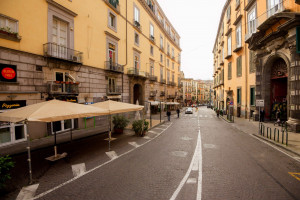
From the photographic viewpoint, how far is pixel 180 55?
50.4 m

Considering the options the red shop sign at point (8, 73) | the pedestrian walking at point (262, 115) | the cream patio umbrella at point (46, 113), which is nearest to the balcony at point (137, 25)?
the red shop sign at point (8, 73)

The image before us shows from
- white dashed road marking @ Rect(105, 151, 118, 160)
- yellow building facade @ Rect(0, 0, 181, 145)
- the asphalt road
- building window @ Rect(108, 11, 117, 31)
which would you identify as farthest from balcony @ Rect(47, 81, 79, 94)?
building window @ Rect(108, 11, 117, 31)

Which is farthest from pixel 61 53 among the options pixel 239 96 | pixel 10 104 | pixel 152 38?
pixel 239 96

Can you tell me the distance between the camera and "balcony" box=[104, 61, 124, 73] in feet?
56.5

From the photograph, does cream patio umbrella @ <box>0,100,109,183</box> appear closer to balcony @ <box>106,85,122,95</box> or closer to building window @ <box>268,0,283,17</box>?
balcony @ <box>106,85,122,95</box>

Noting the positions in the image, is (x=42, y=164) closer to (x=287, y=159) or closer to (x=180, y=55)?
(x=287, y=159)

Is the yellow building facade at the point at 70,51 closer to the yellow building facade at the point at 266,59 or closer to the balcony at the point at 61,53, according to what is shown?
the balcony at the point at 61,53

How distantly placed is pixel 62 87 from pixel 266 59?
21.4 m

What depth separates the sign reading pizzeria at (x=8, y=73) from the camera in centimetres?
885

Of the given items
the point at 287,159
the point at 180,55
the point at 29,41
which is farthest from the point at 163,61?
the point at 287,159

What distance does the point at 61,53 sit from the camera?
40.0 ft

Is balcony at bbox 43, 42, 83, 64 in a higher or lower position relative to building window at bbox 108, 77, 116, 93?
higher

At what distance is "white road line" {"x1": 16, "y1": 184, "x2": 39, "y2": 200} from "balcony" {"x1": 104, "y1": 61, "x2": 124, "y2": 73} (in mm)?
14098

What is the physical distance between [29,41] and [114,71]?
908cm
